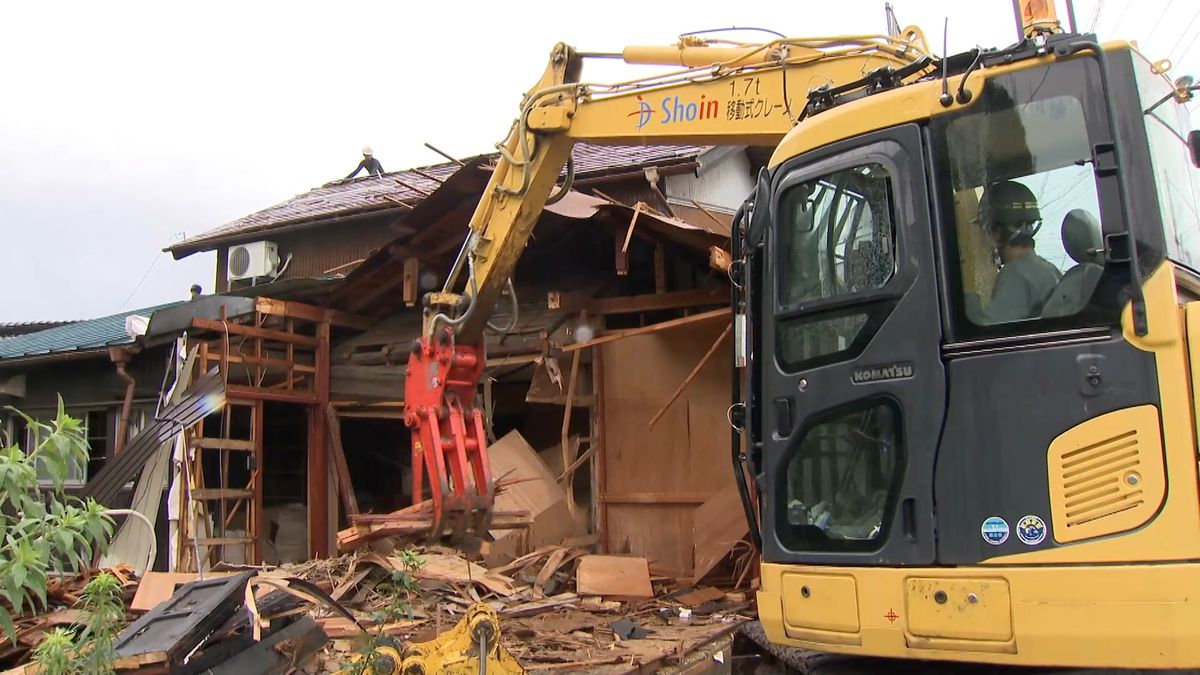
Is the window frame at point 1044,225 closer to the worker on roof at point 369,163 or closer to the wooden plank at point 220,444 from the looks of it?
the wooden plank at point 220,444

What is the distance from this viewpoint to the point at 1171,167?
3.53 meters

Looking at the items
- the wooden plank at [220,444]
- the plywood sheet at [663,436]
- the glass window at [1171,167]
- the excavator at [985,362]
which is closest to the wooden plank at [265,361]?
the wooden plank at [220,444]

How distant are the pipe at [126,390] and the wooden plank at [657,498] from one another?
21.2 ft

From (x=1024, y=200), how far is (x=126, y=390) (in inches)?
466

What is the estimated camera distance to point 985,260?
3543mm

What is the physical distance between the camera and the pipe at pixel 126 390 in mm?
11617

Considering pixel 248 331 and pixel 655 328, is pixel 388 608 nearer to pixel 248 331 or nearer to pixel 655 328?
pixel 655 328

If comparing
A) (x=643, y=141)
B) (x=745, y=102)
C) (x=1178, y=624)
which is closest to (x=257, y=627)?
(x=643, y=141)

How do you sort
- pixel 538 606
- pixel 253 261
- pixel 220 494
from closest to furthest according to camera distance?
pixel 538 606 → pixel 220 494 → pixel 253 261

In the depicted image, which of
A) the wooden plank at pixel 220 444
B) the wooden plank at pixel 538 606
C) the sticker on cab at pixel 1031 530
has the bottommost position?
the wooden plank at pixel 538 606

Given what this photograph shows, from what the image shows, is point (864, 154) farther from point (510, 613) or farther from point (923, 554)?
point (510, 613)

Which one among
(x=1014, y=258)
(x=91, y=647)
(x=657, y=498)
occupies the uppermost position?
(x=1014, y=258)

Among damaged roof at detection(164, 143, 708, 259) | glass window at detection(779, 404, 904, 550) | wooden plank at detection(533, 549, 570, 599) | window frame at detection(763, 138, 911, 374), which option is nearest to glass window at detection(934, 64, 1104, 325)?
window frame at detection(763, 138, 911, 374)

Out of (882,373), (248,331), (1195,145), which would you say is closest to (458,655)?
(882,373)
